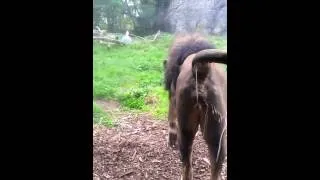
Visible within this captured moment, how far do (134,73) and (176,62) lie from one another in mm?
262

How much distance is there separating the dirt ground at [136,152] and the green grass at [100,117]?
2cm

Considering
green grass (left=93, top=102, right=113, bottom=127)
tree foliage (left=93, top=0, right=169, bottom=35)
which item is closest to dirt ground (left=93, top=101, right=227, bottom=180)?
green grass (left=93, top=102, right=113, bottom=127)

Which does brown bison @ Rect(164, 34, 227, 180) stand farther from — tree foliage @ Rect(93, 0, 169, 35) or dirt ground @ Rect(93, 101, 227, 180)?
tree foliage @ Rect(93, 0, 169, 35)

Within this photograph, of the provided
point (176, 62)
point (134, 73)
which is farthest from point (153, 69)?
point (176, 62)

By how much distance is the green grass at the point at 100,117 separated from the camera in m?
1.44

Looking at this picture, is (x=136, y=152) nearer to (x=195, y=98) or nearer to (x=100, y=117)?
(x=100, y=117)

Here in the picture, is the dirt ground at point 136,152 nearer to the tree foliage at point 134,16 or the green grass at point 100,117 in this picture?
the green grass at point 100,117

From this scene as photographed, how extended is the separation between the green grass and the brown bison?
236mm

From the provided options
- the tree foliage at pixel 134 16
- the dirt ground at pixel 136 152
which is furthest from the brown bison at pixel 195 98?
the tree foliage at pixel 134 16

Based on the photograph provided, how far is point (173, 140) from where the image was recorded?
5.34ft

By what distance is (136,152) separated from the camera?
1568 millimetres
